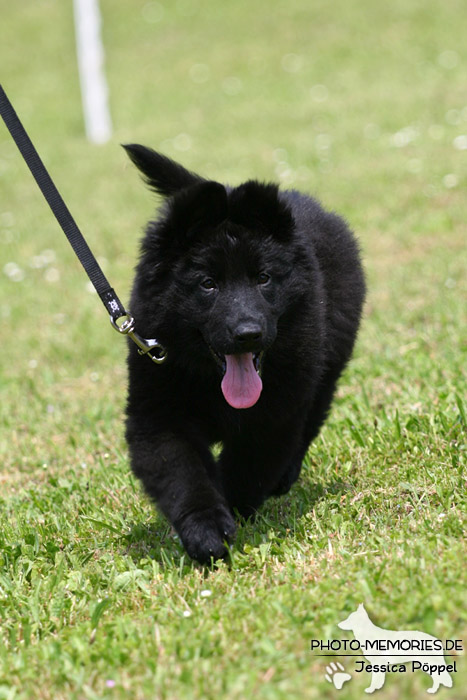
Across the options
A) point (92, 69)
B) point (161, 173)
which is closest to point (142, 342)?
point (161, 173)

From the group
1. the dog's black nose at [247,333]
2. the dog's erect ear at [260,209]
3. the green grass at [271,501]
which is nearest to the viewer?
the green grass at [271,501]

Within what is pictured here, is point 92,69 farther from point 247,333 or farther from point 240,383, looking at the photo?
point 247,333

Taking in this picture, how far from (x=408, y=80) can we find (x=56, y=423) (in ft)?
40.2

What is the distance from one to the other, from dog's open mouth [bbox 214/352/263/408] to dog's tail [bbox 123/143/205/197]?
0.68m

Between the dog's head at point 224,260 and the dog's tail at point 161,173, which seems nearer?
the dog's head at point 224,260

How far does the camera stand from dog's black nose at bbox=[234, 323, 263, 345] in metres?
2.86

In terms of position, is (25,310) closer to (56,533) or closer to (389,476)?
(56,533)

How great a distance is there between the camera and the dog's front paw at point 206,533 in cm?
289

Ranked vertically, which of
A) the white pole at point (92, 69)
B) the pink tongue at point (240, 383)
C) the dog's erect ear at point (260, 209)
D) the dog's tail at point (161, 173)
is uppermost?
the white pole at point (92, 69)

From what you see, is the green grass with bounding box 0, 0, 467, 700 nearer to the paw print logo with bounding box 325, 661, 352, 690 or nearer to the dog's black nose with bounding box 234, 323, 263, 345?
the paw print logo with bounding box 325, 661, 352, 690

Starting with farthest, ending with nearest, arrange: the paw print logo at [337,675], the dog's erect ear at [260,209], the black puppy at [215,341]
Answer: the dog's erect ear at [260,209] → the black puppy at [215,341] → the paw print logo at [337,675]

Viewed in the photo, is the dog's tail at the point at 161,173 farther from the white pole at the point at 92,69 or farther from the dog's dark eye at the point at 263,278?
the white pole at the point at 92,69

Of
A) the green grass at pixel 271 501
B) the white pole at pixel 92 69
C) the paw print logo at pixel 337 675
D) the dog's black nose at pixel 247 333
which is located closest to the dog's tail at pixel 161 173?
the dog's black nose at pixel 247 333

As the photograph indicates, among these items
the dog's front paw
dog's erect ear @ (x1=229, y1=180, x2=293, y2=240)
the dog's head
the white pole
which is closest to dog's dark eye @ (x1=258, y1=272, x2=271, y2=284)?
the dog's head
